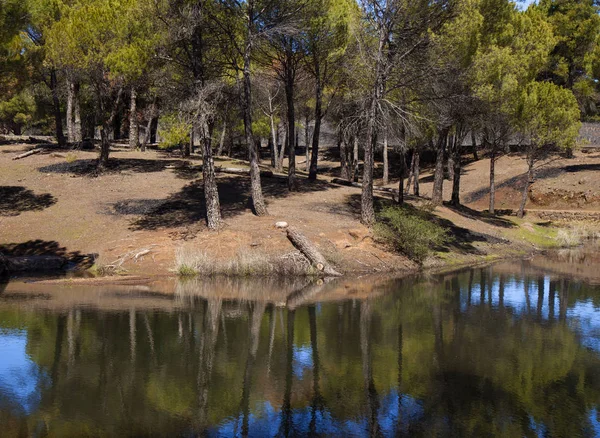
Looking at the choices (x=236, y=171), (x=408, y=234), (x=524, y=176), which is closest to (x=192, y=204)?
(x=236, y=171)

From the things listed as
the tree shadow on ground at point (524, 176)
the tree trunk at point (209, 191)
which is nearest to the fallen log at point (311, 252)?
the tree trunk at point (209, 191)

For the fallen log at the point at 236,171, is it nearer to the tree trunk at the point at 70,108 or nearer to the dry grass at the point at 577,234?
the tree trunk at the point at 70,108

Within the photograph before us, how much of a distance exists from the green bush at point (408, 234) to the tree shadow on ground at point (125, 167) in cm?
1414

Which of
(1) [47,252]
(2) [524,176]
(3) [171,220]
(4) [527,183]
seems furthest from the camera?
(2) [524,176]

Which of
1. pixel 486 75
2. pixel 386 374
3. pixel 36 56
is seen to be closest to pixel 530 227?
pixel 486 75

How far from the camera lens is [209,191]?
27.9m

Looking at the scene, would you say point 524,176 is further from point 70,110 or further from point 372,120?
point 70,110

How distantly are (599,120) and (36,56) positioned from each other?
5861cm

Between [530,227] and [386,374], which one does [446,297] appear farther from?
[530,227]

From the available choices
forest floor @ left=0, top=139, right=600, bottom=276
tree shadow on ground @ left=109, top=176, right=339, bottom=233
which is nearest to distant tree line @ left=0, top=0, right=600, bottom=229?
tree shadow on ground @ left=109, top=176, right=339, bottom=233

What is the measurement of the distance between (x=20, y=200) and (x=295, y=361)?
926 inches

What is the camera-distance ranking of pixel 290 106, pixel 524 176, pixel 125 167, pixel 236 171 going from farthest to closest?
pixel 524 176 → pixel 236 171 → pixel 125 167 → pixel 290 106

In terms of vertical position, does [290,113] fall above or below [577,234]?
above

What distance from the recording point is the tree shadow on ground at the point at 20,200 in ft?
101
